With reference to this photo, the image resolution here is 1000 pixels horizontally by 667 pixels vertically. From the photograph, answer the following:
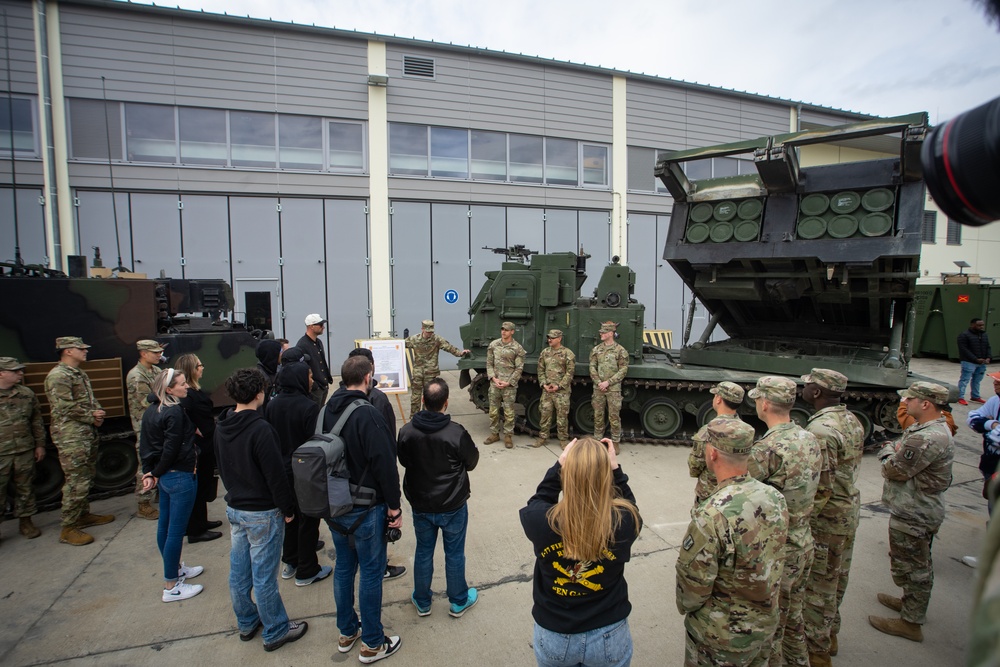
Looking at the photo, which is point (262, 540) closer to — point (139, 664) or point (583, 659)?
point (139, 664)

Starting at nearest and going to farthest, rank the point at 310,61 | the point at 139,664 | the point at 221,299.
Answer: the point at 139,664 < the point at 221,299 < the point at 310,61

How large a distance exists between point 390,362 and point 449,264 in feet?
19.8

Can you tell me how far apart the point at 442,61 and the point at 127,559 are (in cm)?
1316

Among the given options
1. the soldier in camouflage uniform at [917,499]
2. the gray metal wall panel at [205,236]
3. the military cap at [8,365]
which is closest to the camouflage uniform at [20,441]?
the military cap at [8,365]

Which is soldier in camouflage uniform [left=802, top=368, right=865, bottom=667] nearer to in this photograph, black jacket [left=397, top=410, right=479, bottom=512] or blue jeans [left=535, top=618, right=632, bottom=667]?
blue jeans [left=535, top=618, right=632, bottom=667]

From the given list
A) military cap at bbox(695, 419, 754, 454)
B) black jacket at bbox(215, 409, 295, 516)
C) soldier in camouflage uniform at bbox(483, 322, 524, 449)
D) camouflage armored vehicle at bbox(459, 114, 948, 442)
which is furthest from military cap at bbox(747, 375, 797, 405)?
soldier in camouflage uniform at bbox(483, 322, 524, 449)

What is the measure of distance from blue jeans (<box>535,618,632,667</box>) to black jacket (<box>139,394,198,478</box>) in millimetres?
3205

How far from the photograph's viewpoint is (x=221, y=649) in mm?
3518

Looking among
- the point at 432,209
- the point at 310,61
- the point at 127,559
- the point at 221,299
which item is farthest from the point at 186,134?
the point at 127,559

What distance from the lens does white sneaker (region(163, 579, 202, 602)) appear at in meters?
4.06

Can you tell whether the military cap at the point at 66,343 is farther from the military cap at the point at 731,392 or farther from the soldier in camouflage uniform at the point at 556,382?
the military cap at the point at 731,392

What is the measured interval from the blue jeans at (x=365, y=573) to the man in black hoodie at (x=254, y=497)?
43 cm

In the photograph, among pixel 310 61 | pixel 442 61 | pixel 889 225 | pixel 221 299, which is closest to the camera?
pixel 889 225

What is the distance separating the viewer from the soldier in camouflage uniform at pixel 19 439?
484cm
